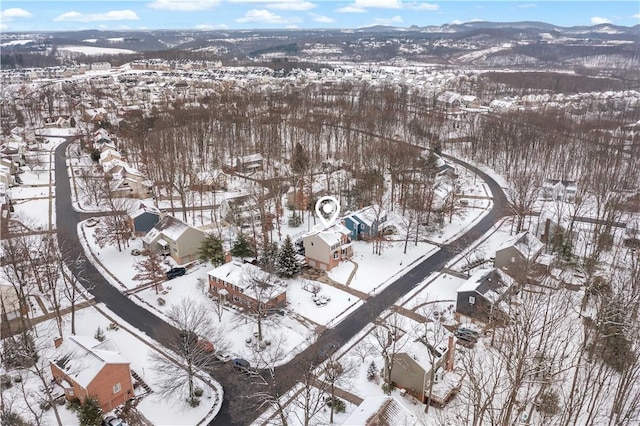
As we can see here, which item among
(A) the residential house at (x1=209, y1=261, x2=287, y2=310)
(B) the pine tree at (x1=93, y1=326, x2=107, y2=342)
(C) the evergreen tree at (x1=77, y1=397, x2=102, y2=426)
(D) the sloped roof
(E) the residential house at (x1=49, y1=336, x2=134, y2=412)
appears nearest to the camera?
(C) the evergreen tree at (x1=77, y1=397, x2=102, y2=426)

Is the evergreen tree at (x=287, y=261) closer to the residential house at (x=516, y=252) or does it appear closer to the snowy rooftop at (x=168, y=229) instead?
the snowy rooftop at (x=168, y=229)

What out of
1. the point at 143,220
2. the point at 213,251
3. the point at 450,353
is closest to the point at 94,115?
the point at 143,220

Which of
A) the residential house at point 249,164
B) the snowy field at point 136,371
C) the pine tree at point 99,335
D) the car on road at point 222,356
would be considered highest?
the residential house at point 249,164

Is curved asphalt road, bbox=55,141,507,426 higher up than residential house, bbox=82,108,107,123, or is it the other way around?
residential house, bbox=82,108,107,123

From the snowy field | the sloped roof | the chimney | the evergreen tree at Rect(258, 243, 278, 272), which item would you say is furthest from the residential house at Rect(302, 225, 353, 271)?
the snowy field

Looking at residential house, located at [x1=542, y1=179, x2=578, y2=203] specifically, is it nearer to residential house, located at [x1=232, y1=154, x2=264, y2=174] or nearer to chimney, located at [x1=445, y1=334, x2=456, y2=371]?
chimney, located at [x1=445, y1=334, x2=456, y2=371]

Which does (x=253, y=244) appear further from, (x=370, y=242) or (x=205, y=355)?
(x=205, y=355)

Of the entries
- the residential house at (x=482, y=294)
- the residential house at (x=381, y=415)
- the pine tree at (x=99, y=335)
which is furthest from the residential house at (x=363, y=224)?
the residential house at (x=381, y=415)

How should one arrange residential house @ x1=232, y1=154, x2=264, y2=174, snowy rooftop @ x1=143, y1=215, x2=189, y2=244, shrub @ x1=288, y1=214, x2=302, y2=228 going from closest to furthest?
snowy rooftop @ x1=143, y1=215, x2=189, y2=244, shrub @ x1=288, y1=214, x2=302, y2=228, residential house @ x1=232, y1=154, x2=264, y2=174
